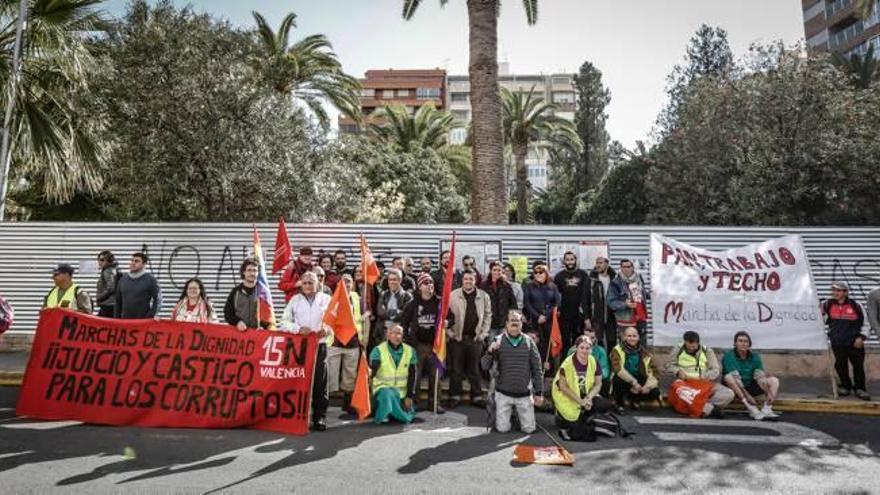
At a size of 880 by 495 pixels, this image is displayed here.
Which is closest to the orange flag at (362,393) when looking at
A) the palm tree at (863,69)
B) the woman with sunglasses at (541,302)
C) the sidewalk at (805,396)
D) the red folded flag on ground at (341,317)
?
the red folded flag on ground at (341,317)

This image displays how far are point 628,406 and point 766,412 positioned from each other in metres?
1.74

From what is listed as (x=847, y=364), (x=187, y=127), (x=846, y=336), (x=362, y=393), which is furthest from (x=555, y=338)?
(x=187, y=127)

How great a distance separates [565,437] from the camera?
20.7 ft

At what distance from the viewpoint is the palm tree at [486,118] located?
13.2 meters

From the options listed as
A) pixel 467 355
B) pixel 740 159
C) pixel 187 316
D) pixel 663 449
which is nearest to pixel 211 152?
pixel 187 316

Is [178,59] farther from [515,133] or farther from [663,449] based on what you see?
[515,133]

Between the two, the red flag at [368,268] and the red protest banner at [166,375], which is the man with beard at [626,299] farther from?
the red protest banner at [166,375]

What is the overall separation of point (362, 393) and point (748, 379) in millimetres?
5388

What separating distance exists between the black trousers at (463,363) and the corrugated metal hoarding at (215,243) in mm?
2997

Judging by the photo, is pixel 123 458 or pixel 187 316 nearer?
pixel 123 458

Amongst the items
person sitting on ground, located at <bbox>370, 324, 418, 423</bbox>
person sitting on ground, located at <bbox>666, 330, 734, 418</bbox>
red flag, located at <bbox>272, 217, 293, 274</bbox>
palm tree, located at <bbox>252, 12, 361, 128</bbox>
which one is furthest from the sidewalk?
palm tree, located at <bbox>252, 12, 361, 128</bbox>

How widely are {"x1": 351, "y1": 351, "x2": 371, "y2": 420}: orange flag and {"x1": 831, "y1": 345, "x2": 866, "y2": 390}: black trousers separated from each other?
7272mm

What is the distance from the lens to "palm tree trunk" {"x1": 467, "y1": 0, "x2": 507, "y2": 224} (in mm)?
13148

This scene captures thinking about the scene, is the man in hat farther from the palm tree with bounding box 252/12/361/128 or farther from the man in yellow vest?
the palm tree with bounding box 252/12/361/128
